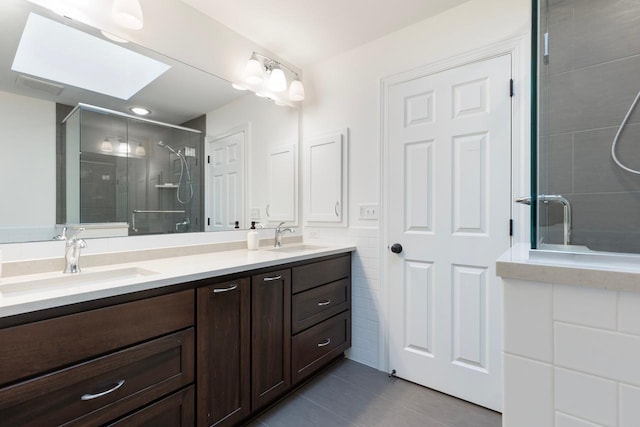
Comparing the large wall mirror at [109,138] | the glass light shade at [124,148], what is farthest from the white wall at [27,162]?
the glass light shade at [124,148]

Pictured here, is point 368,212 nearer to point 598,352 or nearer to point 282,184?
point 282,184

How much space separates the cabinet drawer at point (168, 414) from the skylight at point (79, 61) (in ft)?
5.01

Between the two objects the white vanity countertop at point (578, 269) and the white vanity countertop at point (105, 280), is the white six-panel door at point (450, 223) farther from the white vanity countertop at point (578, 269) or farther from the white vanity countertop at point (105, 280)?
the white vanity countertop at point (578, 269)

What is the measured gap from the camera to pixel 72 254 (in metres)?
1.33

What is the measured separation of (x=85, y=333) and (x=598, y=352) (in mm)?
1408

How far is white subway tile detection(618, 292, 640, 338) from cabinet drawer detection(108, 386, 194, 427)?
1.44m

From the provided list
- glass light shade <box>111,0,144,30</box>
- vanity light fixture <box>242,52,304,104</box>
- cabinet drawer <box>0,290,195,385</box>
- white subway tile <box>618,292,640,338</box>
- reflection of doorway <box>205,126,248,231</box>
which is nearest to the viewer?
white subway tile <box>618,292,640,338</box>

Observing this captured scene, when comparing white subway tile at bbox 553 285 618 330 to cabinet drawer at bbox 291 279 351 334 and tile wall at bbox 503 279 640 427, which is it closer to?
tile wall at bbox 503 279 640 427

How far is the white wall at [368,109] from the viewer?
1.93m

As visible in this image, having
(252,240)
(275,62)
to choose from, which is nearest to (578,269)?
(252,240)

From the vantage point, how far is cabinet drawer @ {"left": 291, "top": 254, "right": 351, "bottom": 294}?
182 cm

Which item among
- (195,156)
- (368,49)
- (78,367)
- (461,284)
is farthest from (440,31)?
(78,367)

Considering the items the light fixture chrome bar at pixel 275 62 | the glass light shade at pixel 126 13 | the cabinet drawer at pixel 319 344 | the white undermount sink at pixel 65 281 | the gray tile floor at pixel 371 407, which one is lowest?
the gray tile floor at pixel 371 407

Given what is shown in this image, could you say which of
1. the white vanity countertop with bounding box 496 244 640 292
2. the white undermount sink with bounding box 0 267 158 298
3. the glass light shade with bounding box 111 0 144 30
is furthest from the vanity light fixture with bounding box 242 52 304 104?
the white vanity countertop with bounding box 496 244 640 292
